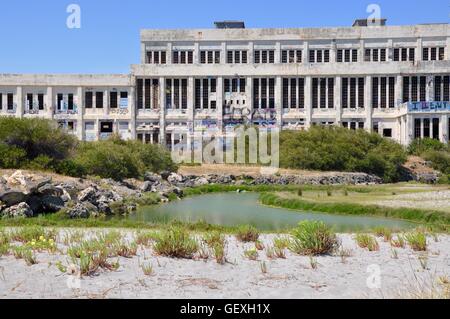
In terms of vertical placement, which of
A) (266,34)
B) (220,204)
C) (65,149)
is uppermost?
(266,34)

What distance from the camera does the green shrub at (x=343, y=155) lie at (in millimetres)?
49000

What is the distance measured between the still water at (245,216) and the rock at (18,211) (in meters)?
4.30

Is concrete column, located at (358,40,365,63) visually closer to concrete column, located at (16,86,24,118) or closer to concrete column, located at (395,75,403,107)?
concrete column, located at (395,75,403,107)

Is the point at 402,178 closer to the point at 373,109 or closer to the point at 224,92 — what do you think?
the point at 373,109

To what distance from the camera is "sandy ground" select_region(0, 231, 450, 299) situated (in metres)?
9.12

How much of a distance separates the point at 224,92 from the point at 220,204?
112 feet

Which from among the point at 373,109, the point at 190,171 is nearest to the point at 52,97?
the point at 190,171

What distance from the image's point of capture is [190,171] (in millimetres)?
48562

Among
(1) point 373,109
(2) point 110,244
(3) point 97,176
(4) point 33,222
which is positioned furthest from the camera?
(1) point 373,109

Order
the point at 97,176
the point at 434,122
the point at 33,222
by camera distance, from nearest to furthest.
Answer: the point at 33,222
the point at 97,176
the point at 434,122

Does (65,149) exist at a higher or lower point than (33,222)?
higher

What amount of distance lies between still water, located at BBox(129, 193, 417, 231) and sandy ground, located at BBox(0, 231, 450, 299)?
7.71 metres

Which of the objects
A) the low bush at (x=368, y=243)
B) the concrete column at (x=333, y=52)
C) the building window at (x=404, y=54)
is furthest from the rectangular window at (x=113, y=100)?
the low bush at (x=368, y=243)

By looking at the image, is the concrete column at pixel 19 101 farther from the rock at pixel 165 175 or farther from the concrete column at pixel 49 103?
the rock at pixel 165 175
